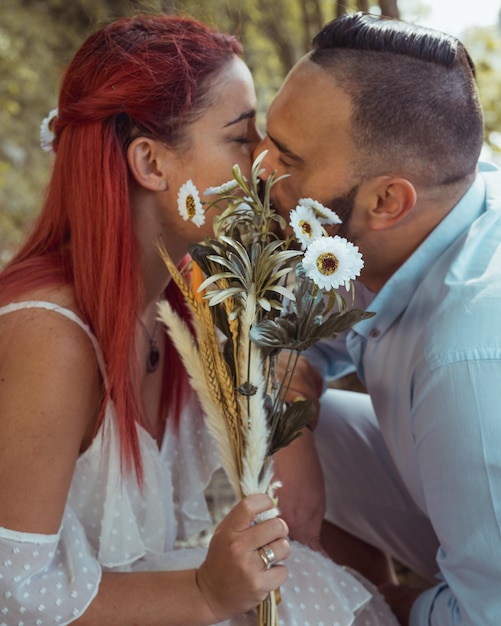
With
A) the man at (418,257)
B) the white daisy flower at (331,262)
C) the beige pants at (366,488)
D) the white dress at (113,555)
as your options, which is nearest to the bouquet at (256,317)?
the white daisy flower at (331,262)

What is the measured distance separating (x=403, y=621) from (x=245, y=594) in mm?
722

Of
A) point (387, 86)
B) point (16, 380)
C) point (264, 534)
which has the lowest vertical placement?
point (264, 534)

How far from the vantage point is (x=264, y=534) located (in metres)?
1.69

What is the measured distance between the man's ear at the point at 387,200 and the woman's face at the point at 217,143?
369 millimetres

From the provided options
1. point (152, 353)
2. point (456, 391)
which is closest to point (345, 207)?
point (456, 391)

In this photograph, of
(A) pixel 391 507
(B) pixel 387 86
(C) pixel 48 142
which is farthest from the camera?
(A) pixel 391 507

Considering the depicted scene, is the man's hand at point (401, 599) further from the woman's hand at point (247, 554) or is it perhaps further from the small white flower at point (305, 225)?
the small white flower at point (305, 225)

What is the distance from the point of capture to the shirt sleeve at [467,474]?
1.68m

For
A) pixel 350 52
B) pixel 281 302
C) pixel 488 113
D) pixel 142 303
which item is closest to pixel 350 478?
pixel 142 303

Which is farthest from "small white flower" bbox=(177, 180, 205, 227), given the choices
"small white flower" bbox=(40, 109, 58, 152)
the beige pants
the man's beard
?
the beige pants

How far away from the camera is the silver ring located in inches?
66.7

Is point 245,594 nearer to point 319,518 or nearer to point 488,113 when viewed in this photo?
point 319,518

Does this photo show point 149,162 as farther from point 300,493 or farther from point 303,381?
point 300,493

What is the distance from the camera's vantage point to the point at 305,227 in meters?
1.65
